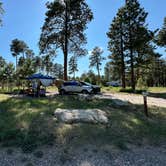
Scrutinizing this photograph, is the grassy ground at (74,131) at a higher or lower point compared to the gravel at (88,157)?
higher

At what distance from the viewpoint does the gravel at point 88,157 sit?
4488 millimetres

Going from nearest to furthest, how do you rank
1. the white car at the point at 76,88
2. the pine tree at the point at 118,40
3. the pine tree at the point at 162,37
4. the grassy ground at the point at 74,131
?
the grassy ground at the point at 74,131 < the white car at the point at 76,88 < the pine tree at the point at 162,37 < the pine tree at the point at 118,40

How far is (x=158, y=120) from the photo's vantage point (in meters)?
7.95

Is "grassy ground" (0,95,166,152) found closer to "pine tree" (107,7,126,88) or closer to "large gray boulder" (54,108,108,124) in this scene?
"large gray boulder" (54,108,108,124)

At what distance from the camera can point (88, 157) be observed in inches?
187

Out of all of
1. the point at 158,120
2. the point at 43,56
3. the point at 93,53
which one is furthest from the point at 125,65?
the point at 93,53

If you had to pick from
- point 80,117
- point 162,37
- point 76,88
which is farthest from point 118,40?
point 80,117

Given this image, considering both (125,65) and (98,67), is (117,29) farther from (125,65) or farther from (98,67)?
(98,67)

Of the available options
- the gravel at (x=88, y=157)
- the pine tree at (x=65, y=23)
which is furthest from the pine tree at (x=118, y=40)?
the gravel at (x=88, y=157)

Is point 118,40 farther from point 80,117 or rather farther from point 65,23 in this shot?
point 80,117

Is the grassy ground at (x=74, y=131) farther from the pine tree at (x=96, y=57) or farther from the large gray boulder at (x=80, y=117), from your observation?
the pine tree at (x=96, y=57)

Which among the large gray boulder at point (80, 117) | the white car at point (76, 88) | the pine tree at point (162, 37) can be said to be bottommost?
the large gray boulder at point (80, 117)

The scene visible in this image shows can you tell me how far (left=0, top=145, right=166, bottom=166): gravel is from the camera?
449cm

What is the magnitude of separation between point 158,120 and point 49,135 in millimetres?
4577
